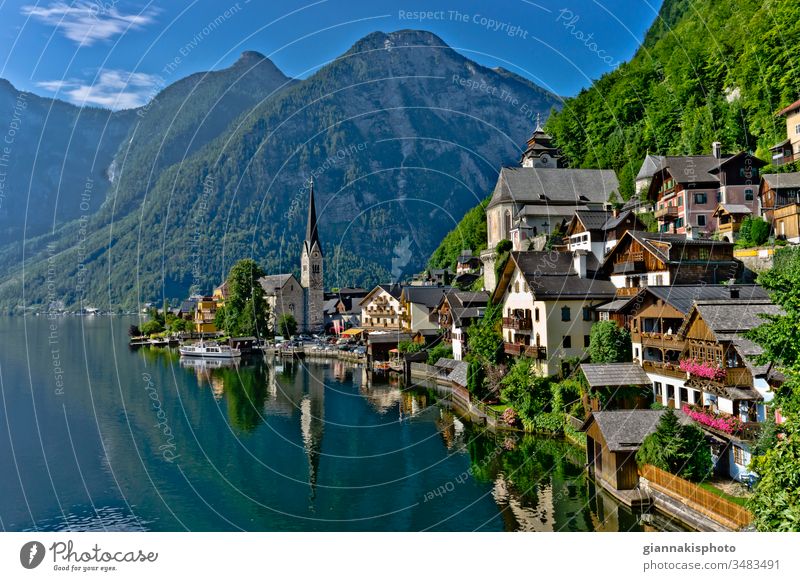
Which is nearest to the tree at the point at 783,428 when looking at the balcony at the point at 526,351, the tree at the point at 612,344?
the tree at the point at 612,344

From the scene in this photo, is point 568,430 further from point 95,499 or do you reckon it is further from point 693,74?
point 693,74

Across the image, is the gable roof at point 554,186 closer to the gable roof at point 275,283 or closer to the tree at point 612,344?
the tree at point 612,344

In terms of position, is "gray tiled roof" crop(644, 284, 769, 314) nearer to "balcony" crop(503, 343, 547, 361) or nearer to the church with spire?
"balcony" crop(503, 343, 547, 361)

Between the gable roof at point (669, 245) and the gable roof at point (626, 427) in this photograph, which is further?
the gable roof at point (669, 245)

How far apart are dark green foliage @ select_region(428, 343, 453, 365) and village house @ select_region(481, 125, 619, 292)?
7930 millimetres

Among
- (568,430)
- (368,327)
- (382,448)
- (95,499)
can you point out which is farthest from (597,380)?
(368,327)

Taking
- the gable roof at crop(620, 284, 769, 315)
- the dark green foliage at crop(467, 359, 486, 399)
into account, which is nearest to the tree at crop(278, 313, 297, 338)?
the dark green foliage at crop(467, 359, 486, 399)

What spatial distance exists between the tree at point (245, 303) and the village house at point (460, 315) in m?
37.0

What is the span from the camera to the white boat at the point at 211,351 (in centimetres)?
7194

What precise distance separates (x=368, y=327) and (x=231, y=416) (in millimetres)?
40796

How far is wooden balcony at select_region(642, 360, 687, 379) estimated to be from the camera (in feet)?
78.6

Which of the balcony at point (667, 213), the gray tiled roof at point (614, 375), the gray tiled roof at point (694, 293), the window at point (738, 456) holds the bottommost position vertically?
the window at point (738, 456)

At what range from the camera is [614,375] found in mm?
27484

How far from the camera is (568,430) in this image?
29188mm
